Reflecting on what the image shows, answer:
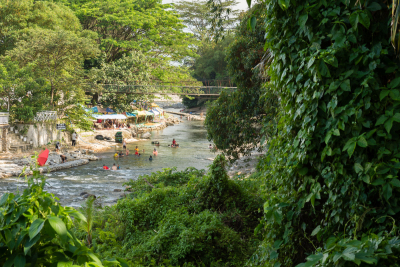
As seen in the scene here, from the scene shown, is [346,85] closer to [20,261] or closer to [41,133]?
[20,261]

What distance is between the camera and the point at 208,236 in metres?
4.64

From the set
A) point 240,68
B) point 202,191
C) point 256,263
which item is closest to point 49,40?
point 240,68

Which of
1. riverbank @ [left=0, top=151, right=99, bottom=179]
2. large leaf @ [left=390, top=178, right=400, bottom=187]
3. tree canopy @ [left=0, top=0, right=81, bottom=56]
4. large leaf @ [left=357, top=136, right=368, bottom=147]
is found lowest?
riverbank @ [left=0, top=151, right=99, bottom=179]

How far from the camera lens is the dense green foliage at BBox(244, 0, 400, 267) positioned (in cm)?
190

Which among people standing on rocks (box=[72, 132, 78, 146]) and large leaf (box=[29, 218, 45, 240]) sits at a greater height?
large leaf (box=[29, 218, 45, 240])

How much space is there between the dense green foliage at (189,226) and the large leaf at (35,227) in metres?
2.82

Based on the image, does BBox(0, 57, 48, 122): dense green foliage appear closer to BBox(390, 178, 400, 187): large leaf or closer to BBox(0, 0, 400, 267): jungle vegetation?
BBox(0, 0, 400, 267): jungle vegetation

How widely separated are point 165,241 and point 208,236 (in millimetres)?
654

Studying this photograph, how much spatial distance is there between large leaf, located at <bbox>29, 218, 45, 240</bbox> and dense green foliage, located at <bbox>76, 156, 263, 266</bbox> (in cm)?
282

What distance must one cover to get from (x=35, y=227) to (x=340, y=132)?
6.14 feet

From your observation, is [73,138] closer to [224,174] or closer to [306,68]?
[224,174]

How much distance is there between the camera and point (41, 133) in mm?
20594

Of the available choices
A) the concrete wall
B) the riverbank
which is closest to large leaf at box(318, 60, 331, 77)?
the riverbank

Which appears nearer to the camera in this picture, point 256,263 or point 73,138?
point 256,263
